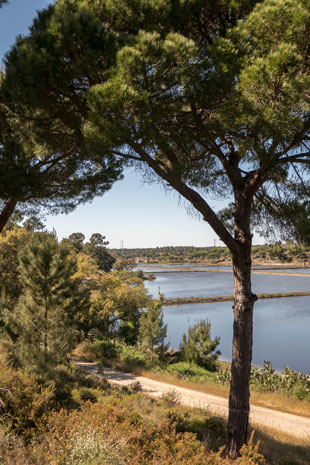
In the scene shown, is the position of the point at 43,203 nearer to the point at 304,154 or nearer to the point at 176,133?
the point at 176,133

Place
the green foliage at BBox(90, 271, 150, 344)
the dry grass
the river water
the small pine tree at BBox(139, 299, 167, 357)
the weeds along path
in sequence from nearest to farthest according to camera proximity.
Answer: the dry grass < the weeds along path < the small pine tree at BBox(139, 299, 167, 357) < the green foliage at BBox(90, 271, 150, 344) < the river water

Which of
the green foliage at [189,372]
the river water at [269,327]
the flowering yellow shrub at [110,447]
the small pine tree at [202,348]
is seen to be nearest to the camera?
the flowering yellow shrub at [110,447]

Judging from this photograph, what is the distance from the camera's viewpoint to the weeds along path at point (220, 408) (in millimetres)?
7137

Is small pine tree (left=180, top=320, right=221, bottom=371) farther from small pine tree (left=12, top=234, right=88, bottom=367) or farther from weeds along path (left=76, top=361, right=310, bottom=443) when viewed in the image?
small pine tree (left=12, top=234, right=88, bottom=367)

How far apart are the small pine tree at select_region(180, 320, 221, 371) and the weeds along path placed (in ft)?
15.1

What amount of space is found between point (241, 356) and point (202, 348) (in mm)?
11738

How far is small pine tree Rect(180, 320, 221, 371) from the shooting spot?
15.4 meters

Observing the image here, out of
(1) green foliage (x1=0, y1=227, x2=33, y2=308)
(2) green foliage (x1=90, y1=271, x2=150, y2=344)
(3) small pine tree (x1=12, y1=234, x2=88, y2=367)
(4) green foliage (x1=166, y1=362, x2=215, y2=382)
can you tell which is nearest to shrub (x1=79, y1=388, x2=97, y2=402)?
(3) small pine tree (x1=12, y1=234, x2=88, y2=367)

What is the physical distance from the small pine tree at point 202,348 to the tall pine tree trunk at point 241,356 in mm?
11102

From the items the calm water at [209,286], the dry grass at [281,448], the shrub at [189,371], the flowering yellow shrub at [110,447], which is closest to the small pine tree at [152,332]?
the shrub at [189,371]

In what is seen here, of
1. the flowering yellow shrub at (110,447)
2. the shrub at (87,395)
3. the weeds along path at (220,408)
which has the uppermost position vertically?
the flowering yellow shrub at (110,447)

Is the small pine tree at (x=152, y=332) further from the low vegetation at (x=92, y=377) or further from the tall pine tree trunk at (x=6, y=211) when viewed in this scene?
the tall pine tree trunk at (x=6, y=211)

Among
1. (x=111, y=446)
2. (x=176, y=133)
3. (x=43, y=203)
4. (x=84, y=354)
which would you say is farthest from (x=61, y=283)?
(x=84, y=354)

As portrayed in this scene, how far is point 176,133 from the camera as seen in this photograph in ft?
15.5
